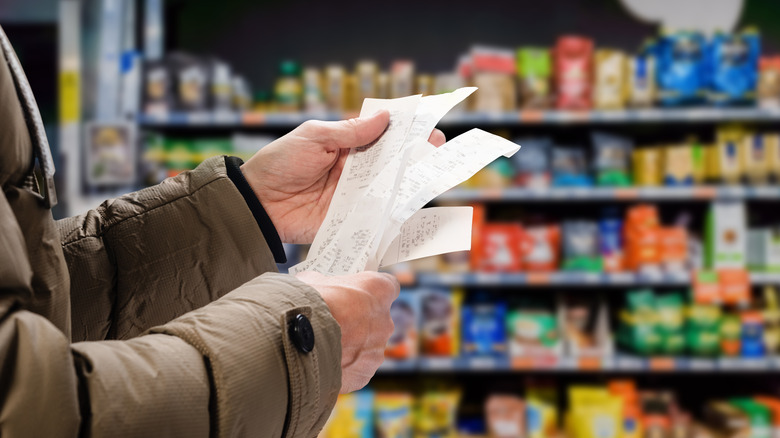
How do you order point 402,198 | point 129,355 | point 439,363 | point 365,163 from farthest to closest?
point 439,363 < point 365,163 < point 402,198 < point 129,355

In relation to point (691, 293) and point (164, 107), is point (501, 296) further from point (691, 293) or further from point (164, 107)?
point (164, 107)

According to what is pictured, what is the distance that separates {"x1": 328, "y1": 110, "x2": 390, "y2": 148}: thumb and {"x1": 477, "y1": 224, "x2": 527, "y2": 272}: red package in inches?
70.3

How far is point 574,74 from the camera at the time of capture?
9.18 ft

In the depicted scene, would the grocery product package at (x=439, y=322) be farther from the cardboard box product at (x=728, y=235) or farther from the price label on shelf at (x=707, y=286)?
the cardboard box product at (x=728, y=235)

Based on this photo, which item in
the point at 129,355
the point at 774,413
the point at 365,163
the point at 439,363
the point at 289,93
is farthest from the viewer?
the point at 289,93

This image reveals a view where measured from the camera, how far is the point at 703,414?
293 cm

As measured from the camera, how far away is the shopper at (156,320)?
0.50 meters

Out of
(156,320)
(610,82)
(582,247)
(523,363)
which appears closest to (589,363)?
(523,363)

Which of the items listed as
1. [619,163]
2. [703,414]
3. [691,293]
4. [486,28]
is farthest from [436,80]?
[703,414]

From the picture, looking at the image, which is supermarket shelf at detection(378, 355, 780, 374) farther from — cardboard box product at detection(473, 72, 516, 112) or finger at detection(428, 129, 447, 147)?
finger at detection(428, 129, 447, 147)

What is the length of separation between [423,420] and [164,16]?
251cm

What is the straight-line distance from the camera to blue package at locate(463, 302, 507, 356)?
283 cm

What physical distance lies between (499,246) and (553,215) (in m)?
0.49

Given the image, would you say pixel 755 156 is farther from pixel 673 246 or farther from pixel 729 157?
pixel 673 246
